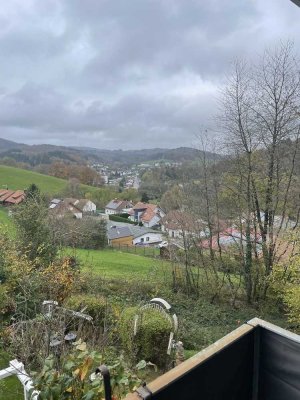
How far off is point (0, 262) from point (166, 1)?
5.98m

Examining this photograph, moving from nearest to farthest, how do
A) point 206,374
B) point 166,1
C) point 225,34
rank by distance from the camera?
point 206,374 → point 166,1 → point 225,34

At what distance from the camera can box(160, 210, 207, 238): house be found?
11.4 metres

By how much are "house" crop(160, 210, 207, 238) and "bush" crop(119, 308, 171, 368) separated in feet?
20.7

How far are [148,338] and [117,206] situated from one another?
45959 millimetres

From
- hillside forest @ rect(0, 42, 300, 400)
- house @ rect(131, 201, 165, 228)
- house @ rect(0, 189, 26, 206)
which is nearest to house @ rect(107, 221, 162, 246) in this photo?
house @ rect(131, 201, 165, 228)

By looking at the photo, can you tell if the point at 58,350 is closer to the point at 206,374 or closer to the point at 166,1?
the point at 206,374

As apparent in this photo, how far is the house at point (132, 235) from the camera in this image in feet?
112

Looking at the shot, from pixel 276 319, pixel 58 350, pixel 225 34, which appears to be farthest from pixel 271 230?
pixel 58 350

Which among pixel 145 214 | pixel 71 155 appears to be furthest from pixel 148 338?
pixel 71 155

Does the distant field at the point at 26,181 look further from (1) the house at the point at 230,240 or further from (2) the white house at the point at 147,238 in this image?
(1) the house at the point at 230,240

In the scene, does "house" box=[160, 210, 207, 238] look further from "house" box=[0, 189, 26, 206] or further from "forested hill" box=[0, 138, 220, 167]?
"house" box=[0, 189, 26, 206]

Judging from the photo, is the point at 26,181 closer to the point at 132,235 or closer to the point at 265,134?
the point at 132,235

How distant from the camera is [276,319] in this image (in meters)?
10.5

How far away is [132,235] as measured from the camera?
36094 millimetres
